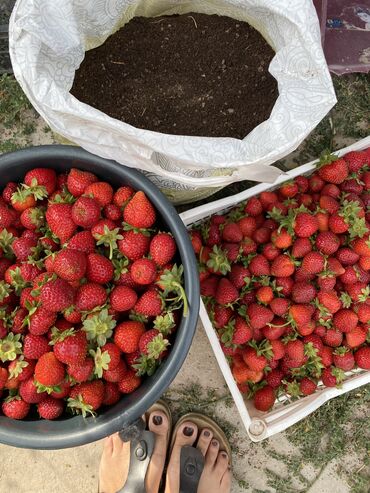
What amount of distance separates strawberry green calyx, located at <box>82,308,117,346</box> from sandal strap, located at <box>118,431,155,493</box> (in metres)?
0.76

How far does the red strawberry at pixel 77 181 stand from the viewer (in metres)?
1.00

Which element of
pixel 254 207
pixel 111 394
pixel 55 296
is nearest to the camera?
pixel 55 296

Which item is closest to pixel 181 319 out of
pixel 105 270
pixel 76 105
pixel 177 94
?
pixel 105 270

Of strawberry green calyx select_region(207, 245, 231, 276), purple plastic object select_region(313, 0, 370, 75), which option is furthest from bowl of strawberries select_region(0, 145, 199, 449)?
purple plastic object select_region(313, 0, 370, 75)

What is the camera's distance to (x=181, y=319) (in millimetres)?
964

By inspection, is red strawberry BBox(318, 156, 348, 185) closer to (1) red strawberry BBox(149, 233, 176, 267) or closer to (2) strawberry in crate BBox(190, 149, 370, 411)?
(2) strawberry in crate BBox(190, 149, 370, 411)

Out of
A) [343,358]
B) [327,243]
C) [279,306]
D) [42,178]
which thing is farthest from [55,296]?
[343,358]

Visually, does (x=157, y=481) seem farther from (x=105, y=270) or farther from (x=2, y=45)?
(x=2, y=45)

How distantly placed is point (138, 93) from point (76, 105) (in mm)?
358

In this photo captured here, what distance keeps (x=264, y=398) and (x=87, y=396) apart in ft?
A: 1.80

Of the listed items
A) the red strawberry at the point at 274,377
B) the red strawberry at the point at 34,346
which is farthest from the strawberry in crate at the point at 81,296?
the red strawberry at the point at 274,377

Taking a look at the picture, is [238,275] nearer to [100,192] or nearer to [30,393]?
[100,192]

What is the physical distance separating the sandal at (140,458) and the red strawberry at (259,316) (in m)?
0.59

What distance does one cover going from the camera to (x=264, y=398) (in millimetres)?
1288
